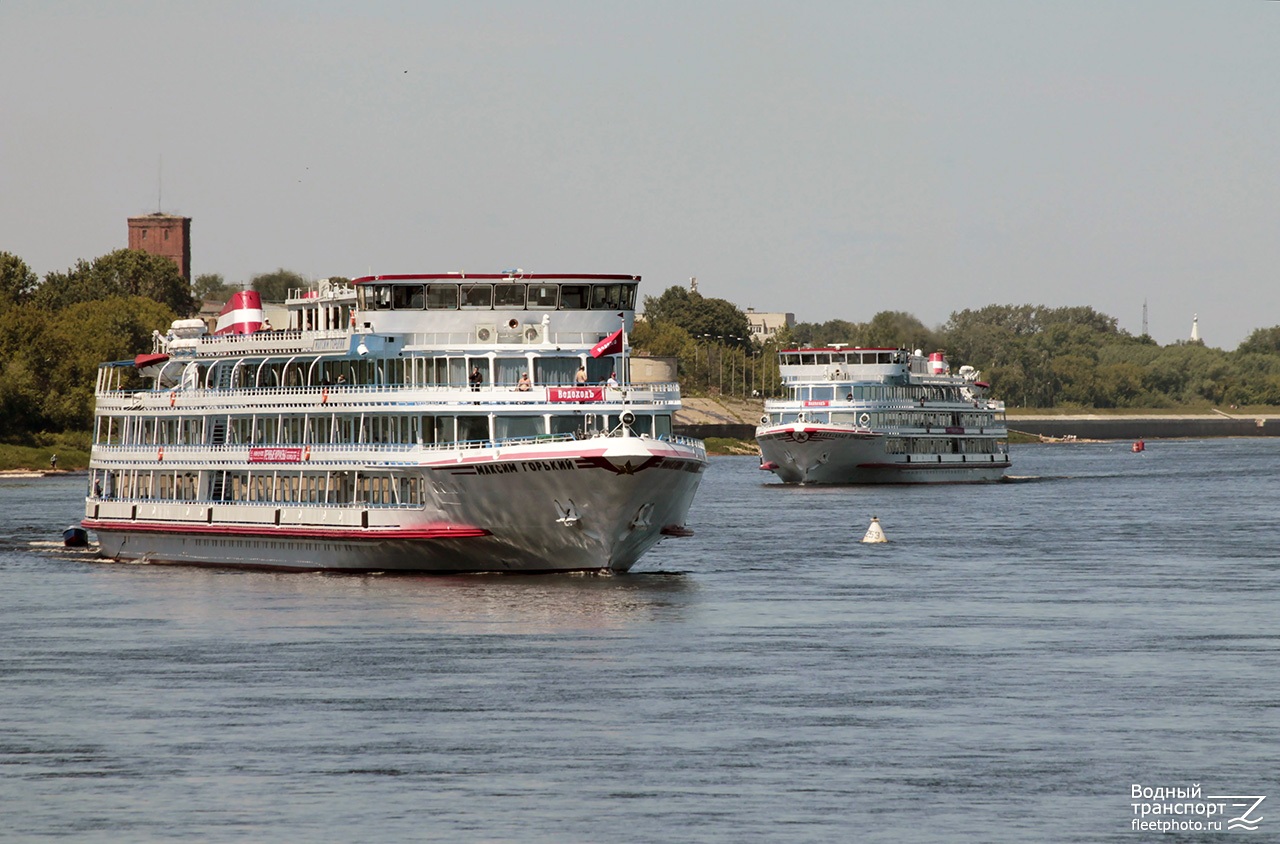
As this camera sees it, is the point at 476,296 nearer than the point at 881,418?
Yes

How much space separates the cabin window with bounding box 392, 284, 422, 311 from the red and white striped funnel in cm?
1070

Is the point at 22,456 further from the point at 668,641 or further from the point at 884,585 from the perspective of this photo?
the point at 668,641

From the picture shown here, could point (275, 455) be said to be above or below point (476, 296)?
below

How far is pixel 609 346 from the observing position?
62875mm

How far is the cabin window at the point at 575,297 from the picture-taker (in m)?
64.4

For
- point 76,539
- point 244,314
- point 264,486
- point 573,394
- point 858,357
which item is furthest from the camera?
point 858,357

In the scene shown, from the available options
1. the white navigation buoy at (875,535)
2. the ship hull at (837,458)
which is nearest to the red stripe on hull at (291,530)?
the white navigation buoy at (875,535)

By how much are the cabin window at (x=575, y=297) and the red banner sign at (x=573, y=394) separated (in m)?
3.97

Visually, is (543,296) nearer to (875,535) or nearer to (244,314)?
(244,314)

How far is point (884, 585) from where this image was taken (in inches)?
2643

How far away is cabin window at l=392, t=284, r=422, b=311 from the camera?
64500mm

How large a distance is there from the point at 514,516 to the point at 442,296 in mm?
8420

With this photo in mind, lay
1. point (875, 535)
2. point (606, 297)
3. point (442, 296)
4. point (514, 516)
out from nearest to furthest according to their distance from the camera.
Answer: point (514, 516) → point (442, 296) → point (606, 297) → point (875, 535)

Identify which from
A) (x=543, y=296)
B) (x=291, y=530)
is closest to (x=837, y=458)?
(x=291, y=530)
